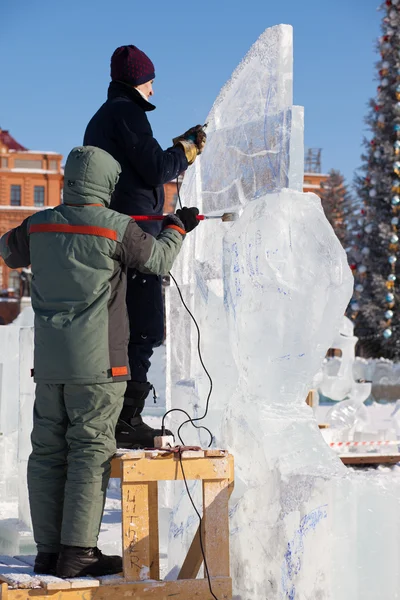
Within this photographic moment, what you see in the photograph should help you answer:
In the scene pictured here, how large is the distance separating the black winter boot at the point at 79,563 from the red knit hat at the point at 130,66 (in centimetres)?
184

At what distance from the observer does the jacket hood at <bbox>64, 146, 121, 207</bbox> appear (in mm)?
2986

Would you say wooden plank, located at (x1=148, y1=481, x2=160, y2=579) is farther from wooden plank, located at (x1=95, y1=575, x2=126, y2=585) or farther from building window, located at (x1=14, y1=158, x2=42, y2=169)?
building window, located at (x1=14, y1=158, x2=42, y2=169)

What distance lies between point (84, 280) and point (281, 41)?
1.33 metres

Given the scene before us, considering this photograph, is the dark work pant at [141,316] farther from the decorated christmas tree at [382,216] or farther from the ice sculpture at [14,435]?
the decorated christmas tree at [382,216]

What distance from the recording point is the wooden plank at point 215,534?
9.31 feet

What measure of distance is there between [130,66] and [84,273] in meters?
1.14

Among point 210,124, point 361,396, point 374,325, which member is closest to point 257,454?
point 210,124

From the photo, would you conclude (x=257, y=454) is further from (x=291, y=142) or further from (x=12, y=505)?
(x=12, y=505)

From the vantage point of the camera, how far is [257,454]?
10.4 ft

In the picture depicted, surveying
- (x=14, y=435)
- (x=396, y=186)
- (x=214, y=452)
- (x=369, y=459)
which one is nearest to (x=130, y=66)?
(x=214, y=452)

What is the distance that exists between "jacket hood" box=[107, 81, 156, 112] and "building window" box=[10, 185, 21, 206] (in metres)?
45.9

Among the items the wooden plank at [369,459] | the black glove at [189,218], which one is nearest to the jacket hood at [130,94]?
the black glove at [189,218]

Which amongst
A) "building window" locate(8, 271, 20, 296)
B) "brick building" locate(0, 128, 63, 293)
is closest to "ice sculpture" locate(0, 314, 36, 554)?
"building window" locate(8, 271, 20, 296)

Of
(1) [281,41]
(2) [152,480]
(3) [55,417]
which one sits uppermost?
(1) [281,41]
